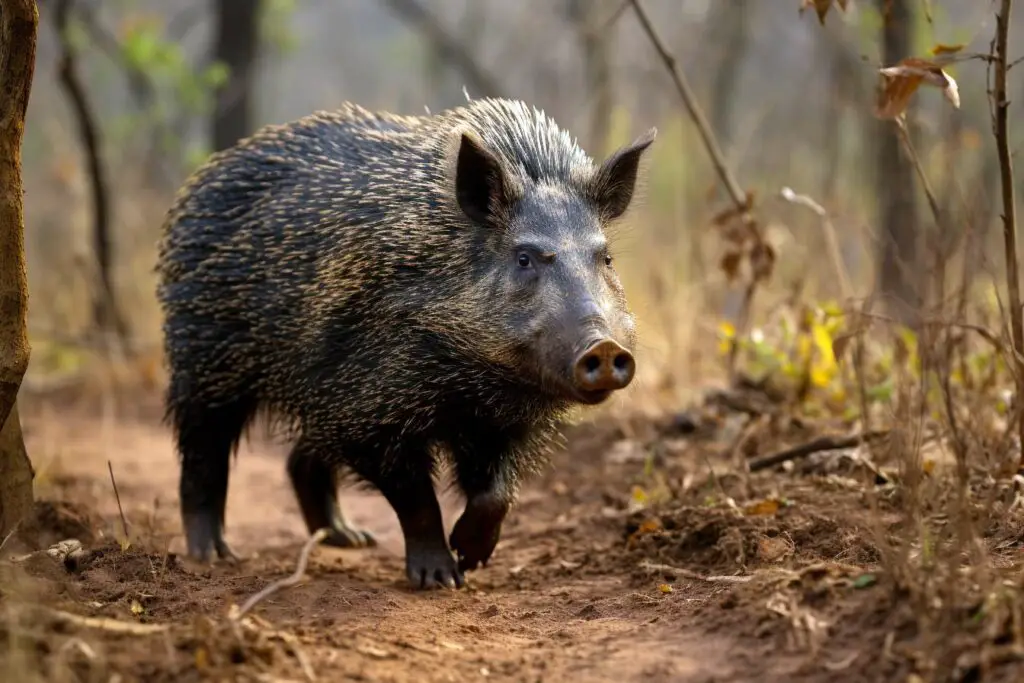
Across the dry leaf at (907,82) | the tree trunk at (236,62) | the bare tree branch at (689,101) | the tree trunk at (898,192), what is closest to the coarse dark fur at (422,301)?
the dry leaf at (907,82)

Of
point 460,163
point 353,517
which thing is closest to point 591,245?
point 460,163

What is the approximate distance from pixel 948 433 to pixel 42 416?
8.41 meters

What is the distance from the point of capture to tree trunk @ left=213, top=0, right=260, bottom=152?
42.0 feet

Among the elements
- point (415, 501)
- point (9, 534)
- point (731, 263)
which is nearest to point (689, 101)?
point (731, 263)

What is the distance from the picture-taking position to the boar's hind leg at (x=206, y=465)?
6.39 meters

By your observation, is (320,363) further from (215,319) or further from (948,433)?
(948,433)

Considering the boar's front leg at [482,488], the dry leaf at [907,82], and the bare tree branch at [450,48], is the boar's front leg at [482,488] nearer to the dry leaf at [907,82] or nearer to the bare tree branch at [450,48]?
the dry leaf at [907,82]

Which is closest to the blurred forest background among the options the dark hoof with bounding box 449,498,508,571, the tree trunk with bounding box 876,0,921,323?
the tree trunk with bounding box 876,0,921,323

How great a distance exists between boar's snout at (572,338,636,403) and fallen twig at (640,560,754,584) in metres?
0.89

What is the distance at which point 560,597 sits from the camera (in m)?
4.99

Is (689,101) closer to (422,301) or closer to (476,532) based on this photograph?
(422,301)

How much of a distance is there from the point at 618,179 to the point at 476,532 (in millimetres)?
1887

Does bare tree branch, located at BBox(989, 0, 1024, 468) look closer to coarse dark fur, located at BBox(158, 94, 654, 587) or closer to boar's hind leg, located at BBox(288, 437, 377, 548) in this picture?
coarse dark fur, located at BBox(158, 94, 654, 587)

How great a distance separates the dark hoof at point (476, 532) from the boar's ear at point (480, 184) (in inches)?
53.4
